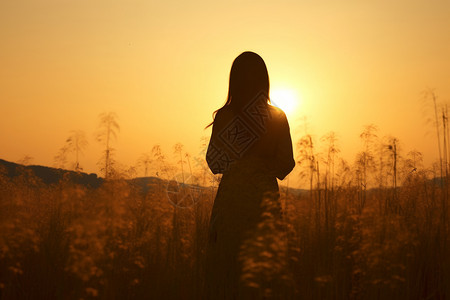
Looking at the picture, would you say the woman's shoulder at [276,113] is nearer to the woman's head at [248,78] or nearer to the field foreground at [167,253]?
the woman's head at [248,78]

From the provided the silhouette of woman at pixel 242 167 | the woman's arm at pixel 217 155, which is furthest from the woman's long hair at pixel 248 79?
the woman's arm at pixel 217 155

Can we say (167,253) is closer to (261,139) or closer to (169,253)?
(169,253)

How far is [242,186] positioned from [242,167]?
146 millimetres

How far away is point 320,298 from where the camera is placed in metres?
2.79

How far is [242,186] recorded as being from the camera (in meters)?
2.79

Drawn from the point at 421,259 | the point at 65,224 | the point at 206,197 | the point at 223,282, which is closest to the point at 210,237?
the point at 223,282

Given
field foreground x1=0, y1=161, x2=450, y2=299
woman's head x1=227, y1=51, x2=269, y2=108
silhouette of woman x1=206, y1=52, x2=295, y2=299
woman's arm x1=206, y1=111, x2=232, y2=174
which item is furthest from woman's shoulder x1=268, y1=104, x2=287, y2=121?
field foreground x1=0, y1=161, x2=450, y2=299

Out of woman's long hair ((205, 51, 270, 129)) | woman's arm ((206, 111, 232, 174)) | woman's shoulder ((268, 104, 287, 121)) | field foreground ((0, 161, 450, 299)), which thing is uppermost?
woman's long hair ((205, 51, 270, 129))

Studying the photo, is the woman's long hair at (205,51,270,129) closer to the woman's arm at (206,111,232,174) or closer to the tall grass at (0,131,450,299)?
the woman's arm at (206,111,232,174)

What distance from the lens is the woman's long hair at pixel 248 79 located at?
3.02 meters

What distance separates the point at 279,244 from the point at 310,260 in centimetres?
113

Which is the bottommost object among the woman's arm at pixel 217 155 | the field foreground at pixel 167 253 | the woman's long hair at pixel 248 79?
the field foreground at pixel 167 253

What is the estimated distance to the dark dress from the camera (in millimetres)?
2684

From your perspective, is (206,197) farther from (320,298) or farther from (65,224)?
(320,298)
